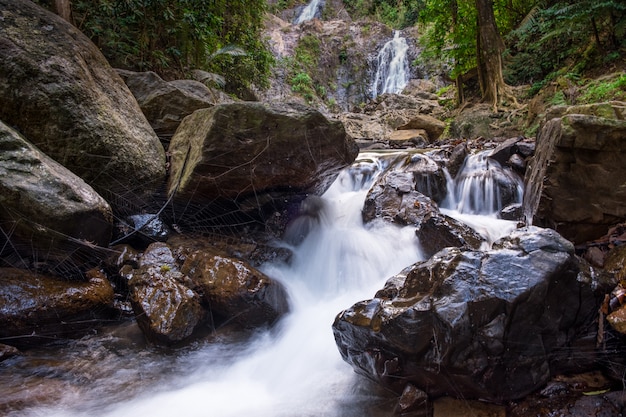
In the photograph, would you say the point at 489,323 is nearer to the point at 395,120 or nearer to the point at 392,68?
the point at 395,120

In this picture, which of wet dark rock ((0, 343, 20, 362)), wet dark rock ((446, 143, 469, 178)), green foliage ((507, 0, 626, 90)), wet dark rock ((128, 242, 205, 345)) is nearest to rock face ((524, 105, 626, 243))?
wet dark rock ((446, 143, 469, 178))

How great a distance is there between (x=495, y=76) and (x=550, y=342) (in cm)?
988

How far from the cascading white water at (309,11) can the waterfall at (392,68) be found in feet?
27.6

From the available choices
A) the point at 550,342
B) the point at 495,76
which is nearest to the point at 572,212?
the point at 550,342

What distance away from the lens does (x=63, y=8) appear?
4969 mm

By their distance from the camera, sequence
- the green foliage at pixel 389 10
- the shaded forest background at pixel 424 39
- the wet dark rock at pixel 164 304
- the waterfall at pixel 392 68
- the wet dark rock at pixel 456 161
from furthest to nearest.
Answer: the green foliage at pixel 389 10 < the waterfall at pixel 392 68 < the wet dark rock at pixel 456 161 < the shaded forest background at pixel 424 39 < the wet dark rock at pixel 164 304

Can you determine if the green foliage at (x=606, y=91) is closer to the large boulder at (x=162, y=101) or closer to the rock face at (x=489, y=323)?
the rock face at (x=489, y=323)

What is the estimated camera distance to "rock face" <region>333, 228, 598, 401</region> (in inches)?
77.4

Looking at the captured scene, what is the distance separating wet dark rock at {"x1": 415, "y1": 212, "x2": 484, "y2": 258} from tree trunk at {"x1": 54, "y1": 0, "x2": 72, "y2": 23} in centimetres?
586

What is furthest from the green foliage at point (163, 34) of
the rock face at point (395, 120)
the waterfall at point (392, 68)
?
the waterfall at point (392, 68)

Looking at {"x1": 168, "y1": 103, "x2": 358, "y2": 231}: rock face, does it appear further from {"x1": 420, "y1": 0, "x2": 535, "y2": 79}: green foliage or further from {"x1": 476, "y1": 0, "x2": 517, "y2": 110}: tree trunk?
{"x1": 420, "y1": 0, "x2": 535, "y2": 79}: green foliage

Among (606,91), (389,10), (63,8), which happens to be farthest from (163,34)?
(389,10)

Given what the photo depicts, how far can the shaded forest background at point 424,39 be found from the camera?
589cm

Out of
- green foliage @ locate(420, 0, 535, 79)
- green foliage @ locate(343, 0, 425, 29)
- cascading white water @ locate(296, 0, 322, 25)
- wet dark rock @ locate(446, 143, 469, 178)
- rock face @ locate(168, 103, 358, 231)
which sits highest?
cascading white water @ locate(296, 0, 322, 25)
